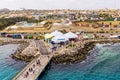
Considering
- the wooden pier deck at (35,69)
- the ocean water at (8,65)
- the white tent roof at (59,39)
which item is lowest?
the ocean water at (8,65)

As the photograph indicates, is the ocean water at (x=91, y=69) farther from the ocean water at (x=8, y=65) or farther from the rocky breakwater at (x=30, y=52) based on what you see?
the rocky breakwater at (x=30, y=52)

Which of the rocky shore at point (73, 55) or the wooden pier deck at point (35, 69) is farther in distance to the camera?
the rocky shore at point (73, 55)

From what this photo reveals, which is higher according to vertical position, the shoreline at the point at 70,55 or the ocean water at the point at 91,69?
the shoreline at the point at 70,55

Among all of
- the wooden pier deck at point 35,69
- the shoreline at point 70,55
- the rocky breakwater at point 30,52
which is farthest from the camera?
the rocky breakwater at point 30,52

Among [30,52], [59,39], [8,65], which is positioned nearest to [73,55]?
[30,52]

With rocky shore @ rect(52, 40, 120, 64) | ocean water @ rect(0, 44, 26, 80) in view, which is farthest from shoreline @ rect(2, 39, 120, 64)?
ocean water @ rect(0, 44, 26, 80)

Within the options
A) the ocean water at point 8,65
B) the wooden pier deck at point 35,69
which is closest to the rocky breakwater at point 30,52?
the ocean water at point 8,65

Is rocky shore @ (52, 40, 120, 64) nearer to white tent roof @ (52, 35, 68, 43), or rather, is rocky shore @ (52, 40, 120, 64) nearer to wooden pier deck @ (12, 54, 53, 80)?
wooden pier deck @ (12, 54, 53, 80)

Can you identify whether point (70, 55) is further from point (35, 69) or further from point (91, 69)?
point (35, 69)
